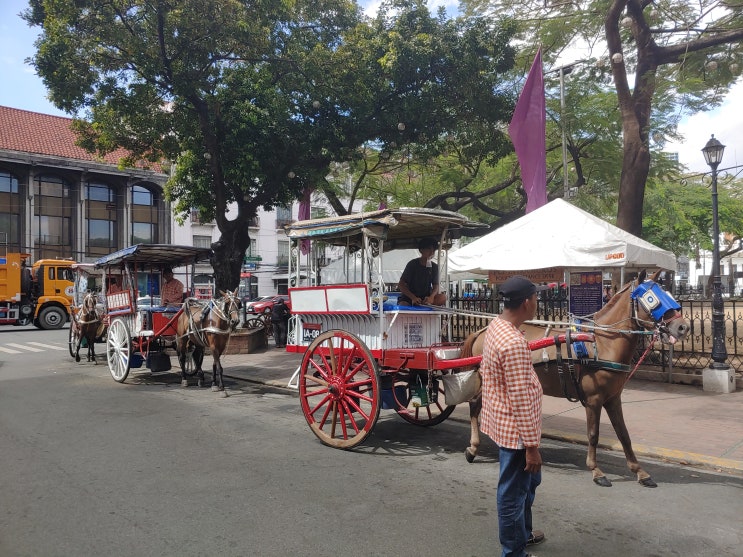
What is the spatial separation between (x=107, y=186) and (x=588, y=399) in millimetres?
35638

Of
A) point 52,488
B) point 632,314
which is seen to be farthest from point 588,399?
point 52,488

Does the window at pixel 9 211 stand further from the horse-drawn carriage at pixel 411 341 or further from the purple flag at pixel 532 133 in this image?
the horse-drawn carriage at pixel 411 341

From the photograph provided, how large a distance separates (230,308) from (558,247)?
5.61 m

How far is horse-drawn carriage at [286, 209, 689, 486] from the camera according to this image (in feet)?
16.4

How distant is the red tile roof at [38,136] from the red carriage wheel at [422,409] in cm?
2827

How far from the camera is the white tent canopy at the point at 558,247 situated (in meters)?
8.78

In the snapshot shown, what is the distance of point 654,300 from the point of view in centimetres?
477

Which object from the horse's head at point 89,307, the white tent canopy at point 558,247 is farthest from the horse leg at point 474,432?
the horse's head at point 89,307

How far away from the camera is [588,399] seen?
5105 millimetres

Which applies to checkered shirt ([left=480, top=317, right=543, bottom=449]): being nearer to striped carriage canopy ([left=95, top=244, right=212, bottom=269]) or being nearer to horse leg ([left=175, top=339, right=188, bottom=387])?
horse leg ([left=175, top=339, right=188, bottom=387])

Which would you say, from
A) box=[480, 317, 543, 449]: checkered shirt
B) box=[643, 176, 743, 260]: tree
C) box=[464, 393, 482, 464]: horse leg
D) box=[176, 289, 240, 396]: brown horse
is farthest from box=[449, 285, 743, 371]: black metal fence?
box=[643, 176, 743, 260]: tree

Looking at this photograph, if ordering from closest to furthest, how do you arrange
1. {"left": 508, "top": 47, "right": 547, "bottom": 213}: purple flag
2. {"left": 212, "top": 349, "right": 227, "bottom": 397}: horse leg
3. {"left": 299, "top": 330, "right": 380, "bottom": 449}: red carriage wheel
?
{"left": 299, "top": 330, "right": 380, "bottom": 449}: red carriage wheel < {"left": 212, "top": 349, "right": 227, "bottom": 397}: horse leg < {"left": 508, "top": 47, "right": 547, "bottom": 213}: purple flag

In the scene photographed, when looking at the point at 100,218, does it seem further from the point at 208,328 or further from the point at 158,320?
the point at 208,328

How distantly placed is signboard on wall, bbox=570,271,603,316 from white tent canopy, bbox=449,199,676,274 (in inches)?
29.0
